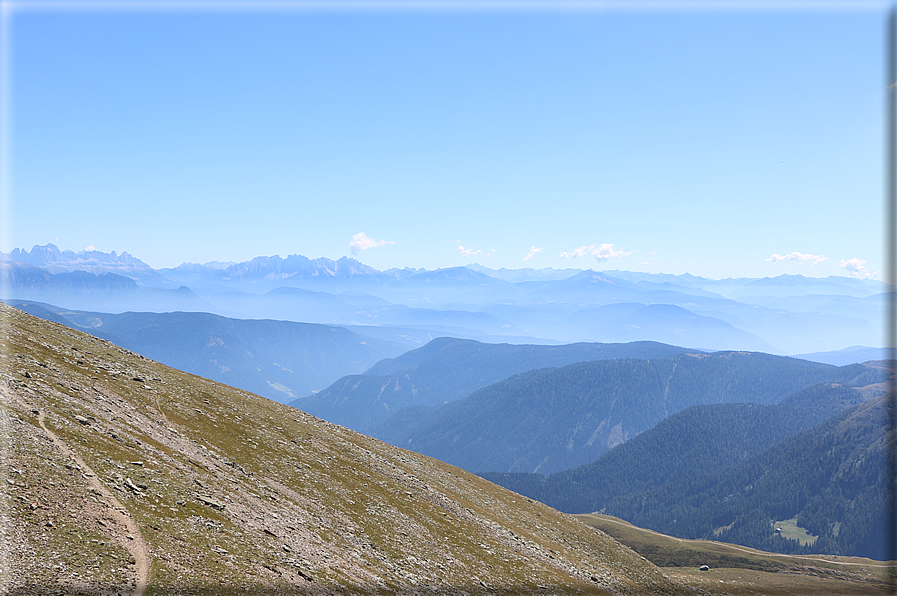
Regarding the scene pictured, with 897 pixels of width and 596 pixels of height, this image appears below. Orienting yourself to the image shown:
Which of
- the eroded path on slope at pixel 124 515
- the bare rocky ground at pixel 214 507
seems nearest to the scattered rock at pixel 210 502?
the bare rocky ground at pixel 214 507

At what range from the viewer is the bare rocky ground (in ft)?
83.0

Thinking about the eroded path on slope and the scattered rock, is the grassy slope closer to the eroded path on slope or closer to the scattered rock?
the scattered rock

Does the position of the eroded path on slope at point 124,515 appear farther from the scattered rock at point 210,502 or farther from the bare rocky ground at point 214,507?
the scattered rock at point 210,502

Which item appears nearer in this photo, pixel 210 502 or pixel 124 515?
pixel 124 515

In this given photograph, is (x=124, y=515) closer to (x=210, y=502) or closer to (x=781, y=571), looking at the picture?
(x=210, y=502)

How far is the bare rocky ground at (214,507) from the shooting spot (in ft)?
83.0

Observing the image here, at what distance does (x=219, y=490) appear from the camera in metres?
39.2

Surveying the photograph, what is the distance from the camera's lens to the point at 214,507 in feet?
116

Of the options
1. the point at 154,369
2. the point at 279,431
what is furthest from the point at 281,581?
the point at 154,369

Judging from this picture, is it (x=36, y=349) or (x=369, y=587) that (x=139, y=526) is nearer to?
(x=369, y=587)

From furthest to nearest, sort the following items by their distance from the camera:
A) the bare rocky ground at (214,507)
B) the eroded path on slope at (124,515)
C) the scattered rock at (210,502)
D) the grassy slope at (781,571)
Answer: the grassy slope at (781,571) < the scattered rock at (210,502) < the bare rocky ground at (214,507) < the eroded path on slope at (124,515)

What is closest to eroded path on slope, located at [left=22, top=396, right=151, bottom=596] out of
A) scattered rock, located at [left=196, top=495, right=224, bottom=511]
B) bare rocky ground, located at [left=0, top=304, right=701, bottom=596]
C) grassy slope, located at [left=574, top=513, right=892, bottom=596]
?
bare rocky ground, located at [left=0, top=304, right=701, bottom=596]

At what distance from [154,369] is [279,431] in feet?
73.6

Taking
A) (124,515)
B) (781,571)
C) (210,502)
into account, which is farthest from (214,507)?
(781,571)
